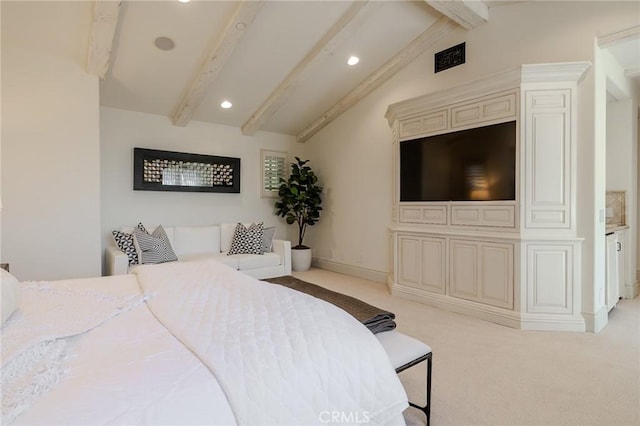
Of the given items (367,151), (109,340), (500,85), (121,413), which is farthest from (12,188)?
(500,85)

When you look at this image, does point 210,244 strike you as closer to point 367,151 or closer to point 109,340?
point 367,151

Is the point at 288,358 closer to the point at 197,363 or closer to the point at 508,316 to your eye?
the point at 197,363

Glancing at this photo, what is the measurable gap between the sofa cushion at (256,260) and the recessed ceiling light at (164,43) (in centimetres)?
259

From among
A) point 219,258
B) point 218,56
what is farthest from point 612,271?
point 218,56

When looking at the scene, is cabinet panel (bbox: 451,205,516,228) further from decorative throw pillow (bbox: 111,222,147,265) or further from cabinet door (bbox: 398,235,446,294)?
decorative throw pillow (bbox: 111,222,147,265)

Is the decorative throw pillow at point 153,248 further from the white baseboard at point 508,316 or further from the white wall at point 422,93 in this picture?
the white baseboard at point 508,316

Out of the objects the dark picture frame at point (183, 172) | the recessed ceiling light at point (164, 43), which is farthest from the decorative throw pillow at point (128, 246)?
the recessed ceiling light at point (164, 43)

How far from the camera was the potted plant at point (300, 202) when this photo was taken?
5664 millimetres

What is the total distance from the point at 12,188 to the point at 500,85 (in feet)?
15.7

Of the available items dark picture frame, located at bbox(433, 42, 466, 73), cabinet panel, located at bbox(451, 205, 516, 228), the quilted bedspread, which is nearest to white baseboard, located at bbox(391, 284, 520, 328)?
cabinet panel, located at bbox(451, 205, 516, 228)

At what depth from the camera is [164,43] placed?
352cm

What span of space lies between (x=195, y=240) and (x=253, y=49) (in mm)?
2691

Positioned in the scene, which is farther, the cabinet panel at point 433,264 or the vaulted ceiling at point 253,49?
the cabinet panel at point 433,264

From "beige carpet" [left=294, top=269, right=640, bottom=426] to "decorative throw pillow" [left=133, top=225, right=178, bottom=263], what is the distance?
2.83 metres
